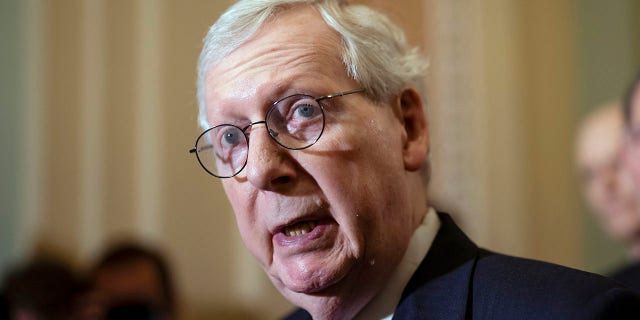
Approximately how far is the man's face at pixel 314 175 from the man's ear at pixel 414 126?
0.22 ft

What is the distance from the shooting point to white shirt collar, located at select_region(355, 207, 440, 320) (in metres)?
1.76

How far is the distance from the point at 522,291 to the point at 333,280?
37cm

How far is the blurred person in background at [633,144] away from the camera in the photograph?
2.63 metres

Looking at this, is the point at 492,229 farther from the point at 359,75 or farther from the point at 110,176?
the point at 359,75

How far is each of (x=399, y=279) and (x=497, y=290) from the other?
25 cm

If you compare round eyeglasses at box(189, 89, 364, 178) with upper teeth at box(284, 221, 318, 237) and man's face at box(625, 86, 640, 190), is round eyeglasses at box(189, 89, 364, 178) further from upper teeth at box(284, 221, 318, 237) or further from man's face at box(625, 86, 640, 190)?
man's face at box(625, 86, 640, 190)

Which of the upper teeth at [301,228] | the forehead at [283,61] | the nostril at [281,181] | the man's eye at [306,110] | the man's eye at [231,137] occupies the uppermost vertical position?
the forehead at [283,61]

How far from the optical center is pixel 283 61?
5.51 ft

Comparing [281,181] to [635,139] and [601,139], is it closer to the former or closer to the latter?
[635,139]

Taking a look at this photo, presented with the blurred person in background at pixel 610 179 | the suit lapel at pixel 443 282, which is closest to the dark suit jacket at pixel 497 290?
the suit lapel at pixel 443 282

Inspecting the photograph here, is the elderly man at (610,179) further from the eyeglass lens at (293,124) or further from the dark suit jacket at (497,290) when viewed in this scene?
the eyeglass lens at (293,124)

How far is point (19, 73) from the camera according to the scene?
4.94m

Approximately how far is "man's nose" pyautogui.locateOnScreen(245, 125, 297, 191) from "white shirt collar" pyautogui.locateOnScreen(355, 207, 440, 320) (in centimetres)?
33

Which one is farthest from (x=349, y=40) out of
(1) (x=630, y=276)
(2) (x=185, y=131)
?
(2) (x=185, y=131)
